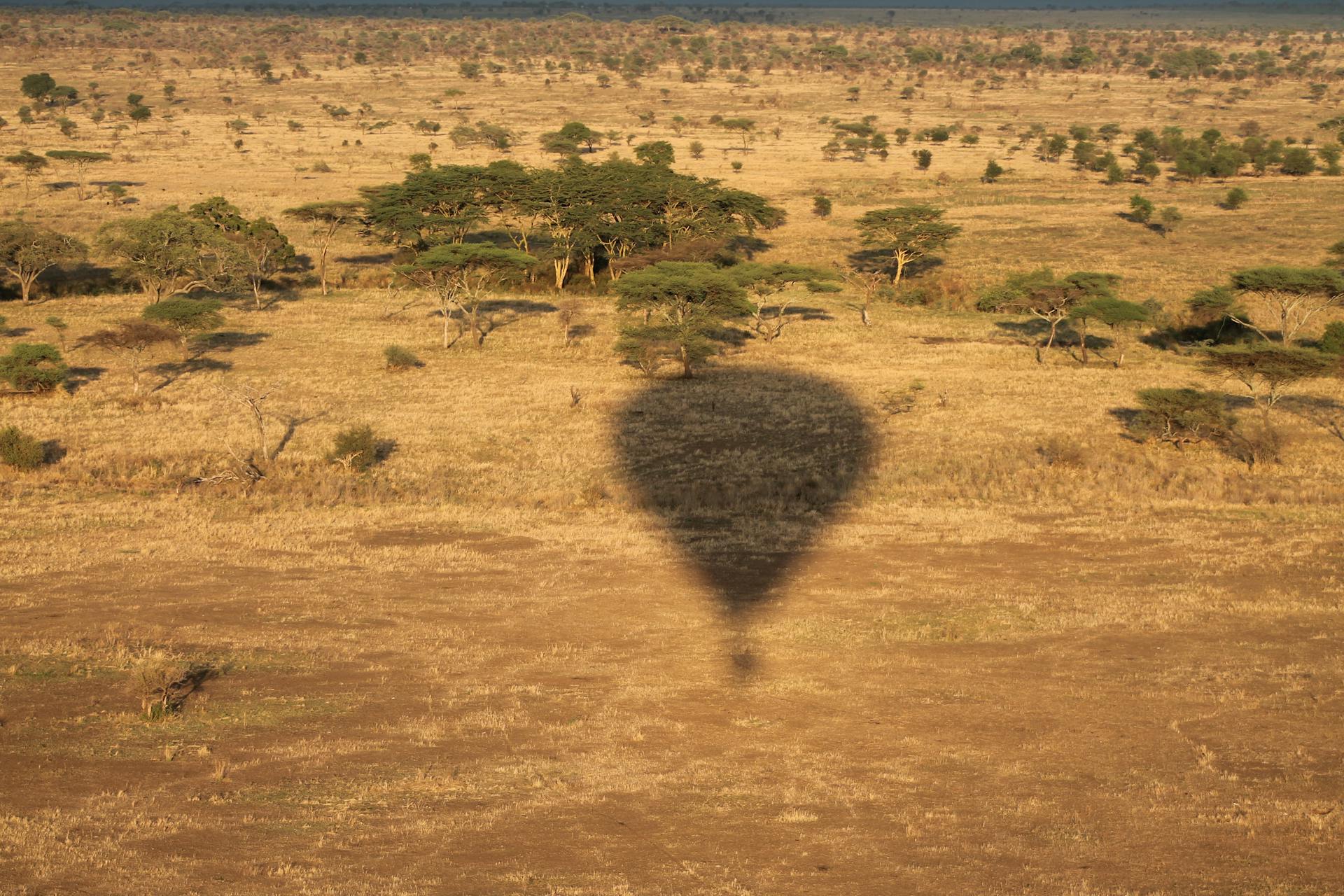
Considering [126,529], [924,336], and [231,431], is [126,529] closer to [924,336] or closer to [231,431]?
[231,431]

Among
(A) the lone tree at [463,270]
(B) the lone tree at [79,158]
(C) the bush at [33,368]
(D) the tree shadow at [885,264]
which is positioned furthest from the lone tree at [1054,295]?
(B) the lone tree at [79,158]

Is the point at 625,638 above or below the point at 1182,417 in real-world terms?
above

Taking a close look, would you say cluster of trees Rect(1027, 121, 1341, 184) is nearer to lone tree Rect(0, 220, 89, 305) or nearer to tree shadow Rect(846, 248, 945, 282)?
tree shadow Rect(846, 248, 945, 282)

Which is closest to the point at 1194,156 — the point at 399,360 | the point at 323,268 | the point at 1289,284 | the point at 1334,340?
the point at 1334,340

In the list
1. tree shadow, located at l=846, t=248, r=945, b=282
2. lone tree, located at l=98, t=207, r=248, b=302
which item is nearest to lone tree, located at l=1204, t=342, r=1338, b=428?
tree shadow, located at l=846, t=248, r=945, b=282

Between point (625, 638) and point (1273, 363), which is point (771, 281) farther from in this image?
point (625, 638)

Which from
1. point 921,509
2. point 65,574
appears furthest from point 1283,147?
point 65,574
